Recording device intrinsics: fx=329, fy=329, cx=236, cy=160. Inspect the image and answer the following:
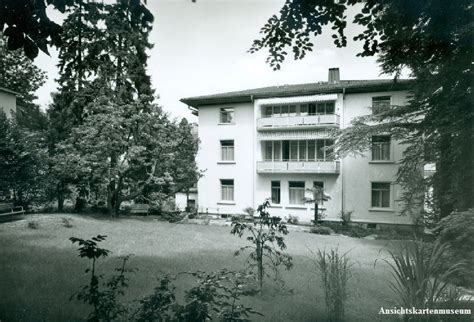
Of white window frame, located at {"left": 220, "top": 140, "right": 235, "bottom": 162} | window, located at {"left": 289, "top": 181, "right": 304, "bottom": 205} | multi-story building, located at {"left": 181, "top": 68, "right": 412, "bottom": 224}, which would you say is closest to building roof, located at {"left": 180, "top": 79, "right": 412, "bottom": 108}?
multi-story building, located at {"left": 181, "top": 68, "right": 412, "bottom": 224}

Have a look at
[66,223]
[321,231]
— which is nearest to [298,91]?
[321,231]

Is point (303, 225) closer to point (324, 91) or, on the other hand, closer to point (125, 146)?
point (324, 91)

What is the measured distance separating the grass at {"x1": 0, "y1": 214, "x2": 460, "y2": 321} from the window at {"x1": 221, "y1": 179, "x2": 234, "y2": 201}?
31.0 ft

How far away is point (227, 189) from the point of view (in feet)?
83.5

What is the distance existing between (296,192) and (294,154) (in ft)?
9.18

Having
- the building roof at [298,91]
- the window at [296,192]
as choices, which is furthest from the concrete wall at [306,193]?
the building roof at [298,91]

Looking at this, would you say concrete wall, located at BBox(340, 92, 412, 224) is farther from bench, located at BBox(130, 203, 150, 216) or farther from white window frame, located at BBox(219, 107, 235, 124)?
bench, located at BBox(130, 203, 150, 216)

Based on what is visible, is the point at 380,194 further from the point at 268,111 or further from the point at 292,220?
the point at 268,111

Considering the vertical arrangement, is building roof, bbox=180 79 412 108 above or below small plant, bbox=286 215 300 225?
above

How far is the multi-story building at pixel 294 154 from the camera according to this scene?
70.3 ft

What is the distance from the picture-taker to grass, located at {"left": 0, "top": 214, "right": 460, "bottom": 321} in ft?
17.7

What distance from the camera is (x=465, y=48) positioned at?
17.8ft

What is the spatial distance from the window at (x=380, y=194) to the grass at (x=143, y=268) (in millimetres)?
7023

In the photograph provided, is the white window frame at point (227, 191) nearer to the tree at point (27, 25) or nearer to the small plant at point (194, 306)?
the small plant at point (194, 306)
